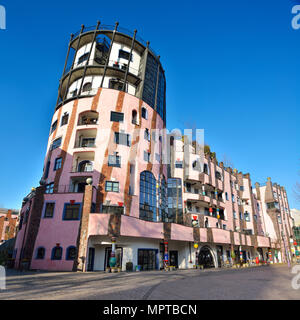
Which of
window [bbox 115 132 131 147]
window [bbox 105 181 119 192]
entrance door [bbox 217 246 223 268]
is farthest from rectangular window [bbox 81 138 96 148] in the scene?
entrance door [bbox 217 246 223 268]

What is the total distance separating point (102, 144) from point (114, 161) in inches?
102

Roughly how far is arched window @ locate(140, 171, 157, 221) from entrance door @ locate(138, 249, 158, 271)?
12.2ft

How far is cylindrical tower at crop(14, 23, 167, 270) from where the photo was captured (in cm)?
2400

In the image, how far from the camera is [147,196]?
1197 inches

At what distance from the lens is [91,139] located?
32.5 meters

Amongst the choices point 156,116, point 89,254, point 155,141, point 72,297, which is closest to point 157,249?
point 89,254

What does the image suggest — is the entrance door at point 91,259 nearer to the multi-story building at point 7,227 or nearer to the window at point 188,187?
the window at point 188,187

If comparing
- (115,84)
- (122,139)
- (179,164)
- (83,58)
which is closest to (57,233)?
(122,139)

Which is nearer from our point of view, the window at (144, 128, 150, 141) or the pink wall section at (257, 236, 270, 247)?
the window at (144, 128, 150, 141)

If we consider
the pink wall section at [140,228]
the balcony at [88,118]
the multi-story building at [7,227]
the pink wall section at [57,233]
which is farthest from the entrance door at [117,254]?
the multi-story building at [7,227]

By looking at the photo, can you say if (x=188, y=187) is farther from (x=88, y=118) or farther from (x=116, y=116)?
(x=88, y=118)

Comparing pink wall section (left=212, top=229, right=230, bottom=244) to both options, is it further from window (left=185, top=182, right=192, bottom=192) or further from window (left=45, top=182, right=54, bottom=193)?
window (left=45, top=182, right=54, bottom=193)
